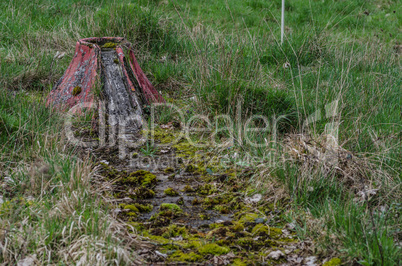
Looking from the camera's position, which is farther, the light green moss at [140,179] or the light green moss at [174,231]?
the light green moss at [140,179]

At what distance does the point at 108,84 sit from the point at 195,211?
2.00 meters

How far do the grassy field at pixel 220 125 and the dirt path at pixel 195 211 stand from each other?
15 cm

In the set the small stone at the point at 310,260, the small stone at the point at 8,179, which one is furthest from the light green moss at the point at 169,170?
the small stone at the point at 310,260

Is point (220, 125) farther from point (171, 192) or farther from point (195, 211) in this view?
point (195, 211)

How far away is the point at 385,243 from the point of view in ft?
6.73

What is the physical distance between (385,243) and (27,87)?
463 cm

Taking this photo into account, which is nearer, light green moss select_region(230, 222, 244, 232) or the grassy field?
the grassy field

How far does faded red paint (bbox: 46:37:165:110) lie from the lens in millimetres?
4234

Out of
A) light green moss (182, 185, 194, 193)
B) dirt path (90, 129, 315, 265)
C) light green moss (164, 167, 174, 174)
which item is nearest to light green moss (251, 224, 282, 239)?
dirt path (90, 129, 315, 265)

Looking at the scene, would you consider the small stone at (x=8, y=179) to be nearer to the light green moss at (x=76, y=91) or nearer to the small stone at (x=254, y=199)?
the light green moss at (x=76, y=91)

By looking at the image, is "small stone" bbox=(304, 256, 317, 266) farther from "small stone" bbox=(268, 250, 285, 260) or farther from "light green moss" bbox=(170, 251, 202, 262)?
"light green moss" bbox=(170, 251, 202, 262)

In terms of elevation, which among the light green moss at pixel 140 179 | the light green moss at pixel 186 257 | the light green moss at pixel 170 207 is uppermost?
the light green moss at pixel 186 257

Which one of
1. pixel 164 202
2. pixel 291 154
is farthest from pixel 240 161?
pixel 164 202

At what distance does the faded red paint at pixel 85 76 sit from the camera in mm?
4234
